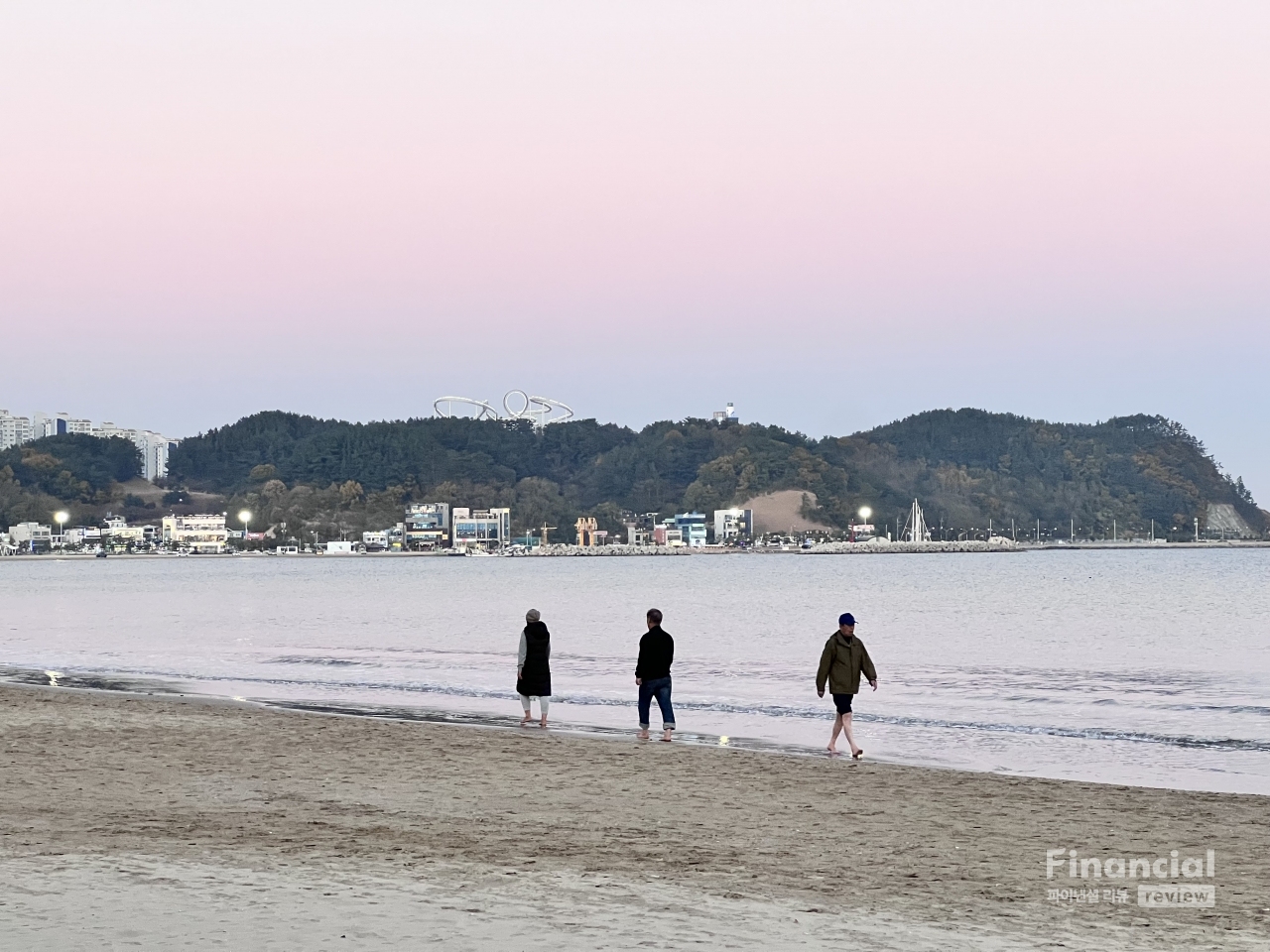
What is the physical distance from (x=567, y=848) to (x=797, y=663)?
26628 millimetres

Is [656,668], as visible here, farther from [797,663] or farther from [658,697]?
[797,663]

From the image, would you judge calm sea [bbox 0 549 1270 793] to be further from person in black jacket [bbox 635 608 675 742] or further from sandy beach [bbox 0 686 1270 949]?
sandy beach [bbox 0 686 1270 949]

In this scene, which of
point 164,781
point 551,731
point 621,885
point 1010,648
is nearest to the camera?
point 621,885

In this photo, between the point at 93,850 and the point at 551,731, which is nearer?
the point at 93,850

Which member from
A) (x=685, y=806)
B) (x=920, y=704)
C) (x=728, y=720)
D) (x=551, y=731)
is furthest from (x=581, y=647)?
(x=685, y=806)

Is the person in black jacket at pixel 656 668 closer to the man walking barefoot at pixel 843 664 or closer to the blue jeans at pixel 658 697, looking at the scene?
the blue jeans at pixel 658 697

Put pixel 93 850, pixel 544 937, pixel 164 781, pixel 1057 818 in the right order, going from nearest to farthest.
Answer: pixel 544 937, pixel 93 850, pixel 1057 818, pixel 164 781

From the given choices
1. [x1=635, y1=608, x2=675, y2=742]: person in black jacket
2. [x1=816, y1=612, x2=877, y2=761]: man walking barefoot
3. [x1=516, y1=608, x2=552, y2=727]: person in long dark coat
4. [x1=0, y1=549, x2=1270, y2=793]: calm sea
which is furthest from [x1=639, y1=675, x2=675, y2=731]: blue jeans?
[x1=816, y1=612, x2=877, y2=761]: man walking barefoot

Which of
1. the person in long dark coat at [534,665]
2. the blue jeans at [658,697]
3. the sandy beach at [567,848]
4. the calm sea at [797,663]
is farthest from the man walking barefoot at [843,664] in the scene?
the person in long dark coat at [534,665]

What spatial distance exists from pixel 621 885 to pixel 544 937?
139 cm

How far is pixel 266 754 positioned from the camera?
50.6 feet

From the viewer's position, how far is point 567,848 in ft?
32.0

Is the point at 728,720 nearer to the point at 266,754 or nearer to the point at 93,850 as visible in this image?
the point at 266,754

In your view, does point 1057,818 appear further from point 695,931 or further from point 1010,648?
point 1010,648
